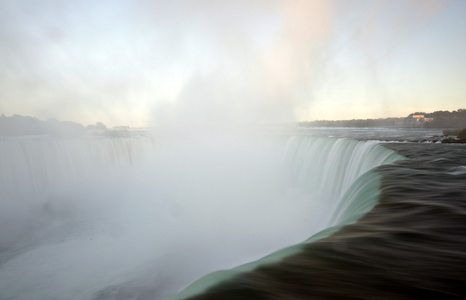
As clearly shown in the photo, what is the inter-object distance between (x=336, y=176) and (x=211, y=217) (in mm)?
7343

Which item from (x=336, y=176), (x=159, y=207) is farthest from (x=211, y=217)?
(x=336, y=176)

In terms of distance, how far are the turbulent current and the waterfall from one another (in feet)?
0.23

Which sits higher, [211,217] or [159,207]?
[159,207]

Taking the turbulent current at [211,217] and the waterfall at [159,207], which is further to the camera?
the waterfall at [159,207]

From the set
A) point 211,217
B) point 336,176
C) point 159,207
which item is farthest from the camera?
point 159,207

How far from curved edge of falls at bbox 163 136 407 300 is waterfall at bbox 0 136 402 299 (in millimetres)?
38

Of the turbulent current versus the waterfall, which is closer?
the turbulent current

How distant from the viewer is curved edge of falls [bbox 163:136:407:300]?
1.95 metres

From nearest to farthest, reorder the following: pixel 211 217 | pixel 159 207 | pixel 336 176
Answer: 1. pixel 336 176
2. pixel 211 217
3. pixel 159 207

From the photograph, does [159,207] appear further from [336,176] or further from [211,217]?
[336,176]

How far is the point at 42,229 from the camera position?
12.1 m

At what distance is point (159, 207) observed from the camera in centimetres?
1650

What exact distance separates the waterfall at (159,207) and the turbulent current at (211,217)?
0.07 m

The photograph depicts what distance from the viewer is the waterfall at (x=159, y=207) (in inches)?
285
